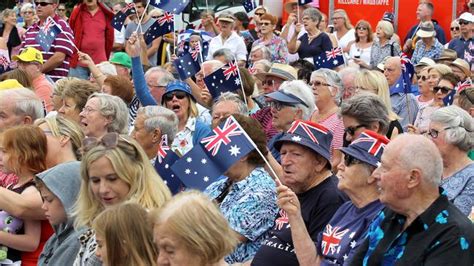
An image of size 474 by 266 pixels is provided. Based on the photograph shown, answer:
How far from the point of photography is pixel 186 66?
41.1 feet

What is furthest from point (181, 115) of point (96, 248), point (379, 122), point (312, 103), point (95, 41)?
point (95, 41)

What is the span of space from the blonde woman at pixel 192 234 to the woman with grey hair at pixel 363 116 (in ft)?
9.46

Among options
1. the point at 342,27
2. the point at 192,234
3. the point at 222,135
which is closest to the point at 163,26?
the point at 342,27

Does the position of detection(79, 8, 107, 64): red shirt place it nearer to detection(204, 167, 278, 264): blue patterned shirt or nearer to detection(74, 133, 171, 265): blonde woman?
detection(204, 167, 278, 264): blue patterned shirt

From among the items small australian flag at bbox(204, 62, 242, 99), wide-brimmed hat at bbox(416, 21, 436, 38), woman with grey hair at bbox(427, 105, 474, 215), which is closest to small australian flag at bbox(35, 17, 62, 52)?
small australian flag at bbox(204, 62, 242, 99)

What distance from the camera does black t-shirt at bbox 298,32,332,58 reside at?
1634 cm

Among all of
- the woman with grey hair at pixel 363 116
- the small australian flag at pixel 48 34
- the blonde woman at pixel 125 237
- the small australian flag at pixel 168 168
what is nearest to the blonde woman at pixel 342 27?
the small australian flag at pixel 48 34

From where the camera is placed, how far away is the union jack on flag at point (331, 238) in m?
5.84

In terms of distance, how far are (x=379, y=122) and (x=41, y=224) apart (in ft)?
7.96

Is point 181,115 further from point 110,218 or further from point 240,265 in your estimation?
point 110,218

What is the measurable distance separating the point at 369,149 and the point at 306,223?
0.59 m

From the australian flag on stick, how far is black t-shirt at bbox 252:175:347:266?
56cm

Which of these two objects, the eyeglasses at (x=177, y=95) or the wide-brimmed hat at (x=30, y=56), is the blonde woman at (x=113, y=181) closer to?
the eyeglasses at (x=177, y=95)

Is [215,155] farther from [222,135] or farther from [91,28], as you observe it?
[91,28]
